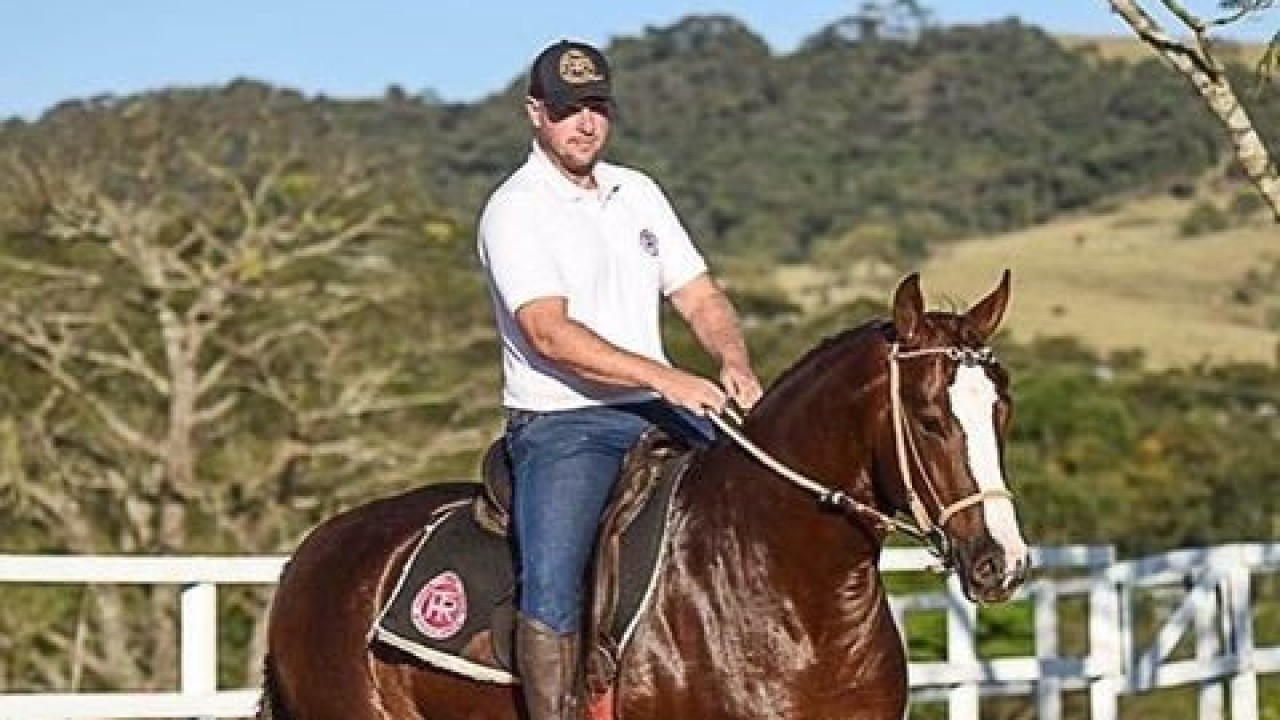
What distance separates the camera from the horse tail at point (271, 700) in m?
7.83

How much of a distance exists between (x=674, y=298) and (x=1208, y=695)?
657 centimetres

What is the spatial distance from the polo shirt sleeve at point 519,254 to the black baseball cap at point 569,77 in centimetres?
28

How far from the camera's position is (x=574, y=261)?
21.6 ft

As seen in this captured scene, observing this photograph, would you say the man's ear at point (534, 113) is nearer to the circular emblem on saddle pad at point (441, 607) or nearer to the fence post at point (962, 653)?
the circular emblem on saddle pad at point (441, 607)

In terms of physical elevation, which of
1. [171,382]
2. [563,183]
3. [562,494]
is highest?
[563,183]

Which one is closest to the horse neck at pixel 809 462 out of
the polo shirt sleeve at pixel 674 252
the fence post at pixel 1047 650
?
the polo shirt sleeve at pixel 674 252

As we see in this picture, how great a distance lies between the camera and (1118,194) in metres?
124

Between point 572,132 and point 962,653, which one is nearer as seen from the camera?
point 572,132

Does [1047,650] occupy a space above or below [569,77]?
below

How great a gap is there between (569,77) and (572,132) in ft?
0.48

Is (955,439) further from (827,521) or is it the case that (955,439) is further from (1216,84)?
(1216,84)

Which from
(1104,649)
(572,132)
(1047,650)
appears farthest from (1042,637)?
(572,132)

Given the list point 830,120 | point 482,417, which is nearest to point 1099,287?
point 830,120

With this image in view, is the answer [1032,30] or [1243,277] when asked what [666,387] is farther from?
[1032,30]
